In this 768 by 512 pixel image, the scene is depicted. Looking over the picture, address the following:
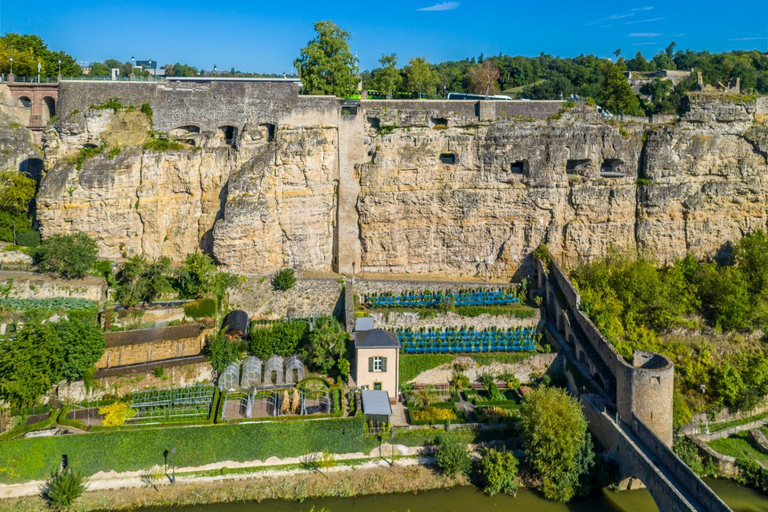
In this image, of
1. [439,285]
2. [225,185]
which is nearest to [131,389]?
[225,185]

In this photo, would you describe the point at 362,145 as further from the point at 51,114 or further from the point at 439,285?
the point at 51,114

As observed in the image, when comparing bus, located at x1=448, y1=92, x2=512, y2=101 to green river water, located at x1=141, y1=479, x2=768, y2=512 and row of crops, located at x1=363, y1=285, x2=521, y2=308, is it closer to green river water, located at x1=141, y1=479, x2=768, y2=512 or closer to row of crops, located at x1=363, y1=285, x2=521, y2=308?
row of crops, located at x1=363, y1=285, x2=521, y2=308

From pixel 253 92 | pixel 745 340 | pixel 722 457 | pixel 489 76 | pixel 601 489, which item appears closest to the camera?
pixel 601 489

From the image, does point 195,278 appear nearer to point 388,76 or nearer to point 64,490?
point 64,490

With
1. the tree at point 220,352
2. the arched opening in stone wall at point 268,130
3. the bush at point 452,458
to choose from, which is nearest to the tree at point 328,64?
the arched opening in stone wall at point 268,130

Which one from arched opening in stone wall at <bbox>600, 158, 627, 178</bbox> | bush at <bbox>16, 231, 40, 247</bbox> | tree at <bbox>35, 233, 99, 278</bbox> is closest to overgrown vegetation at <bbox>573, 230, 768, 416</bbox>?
arched opening in stone wall at <bbox>600, 158, 627, 178</bbox>

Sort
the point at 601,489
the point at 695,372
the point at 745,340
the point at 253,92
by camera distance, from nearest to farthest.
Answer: the point at 601,489 < the point at 695,372 < the point at 745,340 < the point at 253,92

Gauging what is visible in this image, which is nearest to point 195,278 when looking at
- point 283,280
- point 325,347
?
point 283,280
